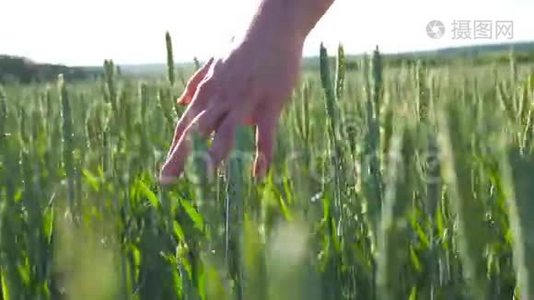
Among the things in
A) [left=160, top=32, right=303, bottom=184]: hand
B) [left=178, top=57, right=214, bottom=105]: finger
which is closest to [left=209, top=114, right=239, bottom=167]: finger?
[left=160, top=32, right=303, bottom=184]: hand

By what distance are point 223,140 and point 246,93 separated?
72mm

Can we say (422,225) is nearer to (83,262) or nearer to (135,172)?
(135,172)

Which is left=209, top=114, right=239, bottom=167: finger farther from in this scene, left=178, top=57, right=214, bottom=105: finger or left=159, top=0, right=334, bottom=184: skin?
left=178, top=57, right=214, bottom=105: finger

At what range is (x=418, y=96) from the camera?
2.78 ft

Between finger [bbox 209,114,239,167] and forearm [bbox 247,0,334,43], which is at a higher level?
forearm [bbox 247,0,334,43]

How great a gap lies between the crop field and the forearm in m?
0.04

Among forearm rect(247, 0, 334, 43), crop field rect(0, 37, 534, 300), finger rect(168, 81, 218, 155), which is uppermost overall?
forearm rect(247, 0, 334, 43)

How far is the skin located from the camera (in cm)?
55

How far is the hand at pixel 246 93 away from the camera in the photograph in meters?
0.53

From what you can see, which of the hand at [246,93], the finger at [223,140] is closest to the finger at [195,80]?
the hand at [246,93]

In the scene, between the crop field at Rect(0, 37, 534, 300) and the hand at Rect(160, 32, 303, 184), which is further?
the hand at Rect(160, 32, 303, 184)

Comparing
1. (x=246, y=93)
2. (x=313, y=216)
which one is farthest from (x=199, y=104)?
(x=313, y=216)

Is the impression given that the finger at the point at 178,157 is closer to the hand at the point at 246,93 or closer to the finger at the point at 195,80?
the hand at the point at 246,93

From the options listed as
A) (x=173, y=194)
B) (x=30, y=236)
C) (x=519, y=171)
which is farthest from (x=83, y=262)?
(x=173, y=194)
